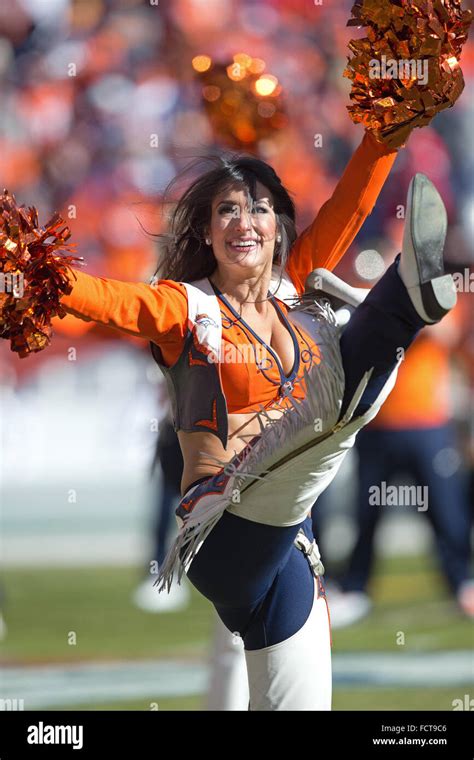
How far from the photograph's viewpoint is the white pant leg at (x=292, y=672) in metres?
1.82

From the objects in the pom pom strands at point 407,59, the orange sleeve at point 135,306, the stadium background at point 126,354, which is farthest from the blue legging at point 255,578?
the stadium background at point 126,354

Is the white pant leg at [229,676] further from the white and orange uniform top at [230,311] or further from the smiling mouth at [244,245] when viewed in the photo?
the smiling mouth at [244,245]

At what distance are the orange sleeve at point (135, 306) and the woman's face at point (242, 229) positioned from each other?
10 cm

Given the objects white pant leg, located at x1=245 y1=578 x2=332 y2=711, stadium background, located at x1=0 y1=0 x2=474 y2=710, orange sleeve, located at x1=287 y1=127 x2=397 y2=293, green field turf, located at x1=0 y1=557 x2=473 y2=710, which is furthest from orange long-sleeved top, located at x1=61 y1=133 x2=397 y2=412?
green field turf, located at x1=0 y1=557 x2=473 y2=710

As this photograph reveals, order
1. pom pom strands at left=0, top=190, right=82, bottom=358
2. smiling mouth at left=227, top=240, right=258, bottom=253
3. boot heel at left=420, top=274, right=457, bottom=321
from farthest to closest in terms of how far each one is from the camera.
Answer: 1. smiling mouth at left=227, top=240, right=258, bottom=253
2. pom pom strands at left=0, top=190, right=82, bottom=358
3. boot heel at left=420, top=274, right=457, bottom=321

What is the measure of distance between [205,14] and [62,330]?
1.20 metres

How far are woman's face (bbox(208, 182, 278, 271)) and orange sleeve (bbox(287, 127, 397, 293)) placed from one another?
108mm

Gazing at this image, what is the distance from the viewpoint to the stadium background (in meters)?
3.30

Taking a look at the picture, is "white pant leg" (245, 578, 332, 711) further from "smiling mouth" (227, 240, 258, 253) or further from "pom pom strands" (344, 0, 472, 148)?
"pom pom strands" (344, 0, 472, 148)

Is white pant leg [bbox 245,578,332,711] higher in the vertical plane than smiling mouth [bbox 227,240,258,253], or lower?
lower

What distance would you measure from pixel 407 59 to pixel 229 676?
101 cm

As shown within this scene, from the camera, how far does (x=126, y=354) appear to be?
379 centimetres

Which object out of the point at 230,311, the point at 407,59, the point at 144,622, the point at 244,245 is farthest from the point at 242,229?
the point at 144,622

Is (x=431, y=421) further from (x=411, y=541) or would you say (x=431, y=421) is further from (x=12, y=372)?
(x=12, y=372)
